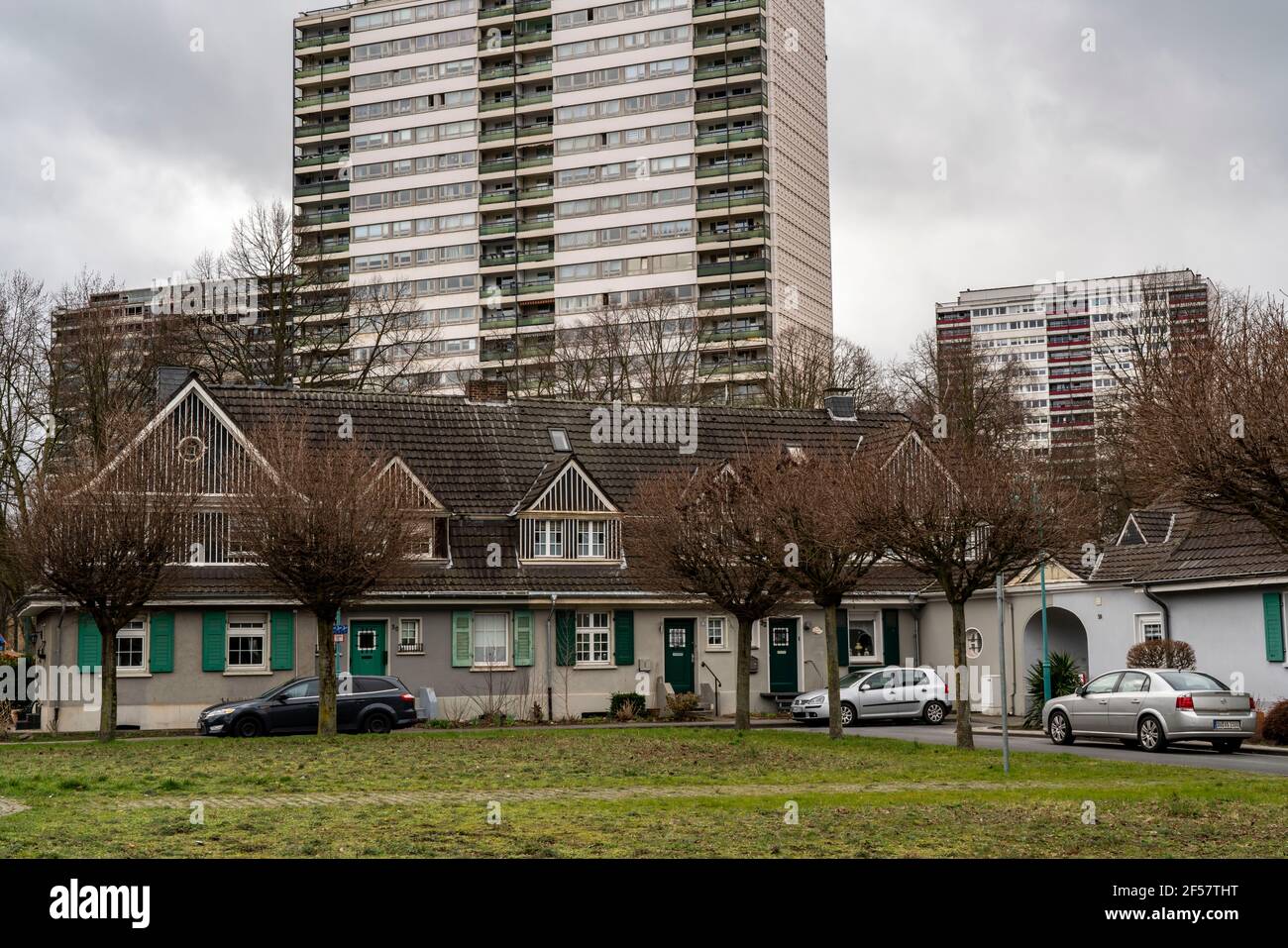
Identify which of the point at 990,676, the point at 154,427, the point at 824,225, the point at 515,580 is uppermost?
the point at 824,225

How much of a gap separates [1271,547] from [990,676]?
1076 cm

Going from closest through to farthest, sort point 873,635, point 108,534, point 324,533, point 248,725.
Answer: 1. point 324,533
2. point 108,534
3. point 248,725
4. point 873,635

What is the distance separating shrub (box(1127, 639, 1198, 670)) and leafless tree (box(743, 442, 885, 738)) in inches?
314

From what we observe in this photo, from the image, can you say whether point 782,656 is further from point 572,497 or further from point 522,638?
→ point 522,638

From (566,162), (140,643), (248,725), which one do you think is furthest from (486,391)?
(566,162)

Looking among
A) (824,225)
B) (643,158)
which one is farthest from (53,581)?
(824,225)

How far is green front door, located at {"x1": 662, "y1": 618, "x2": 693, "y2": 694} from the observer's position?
41.1 m

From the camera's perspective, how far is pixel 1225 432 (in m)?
18.5

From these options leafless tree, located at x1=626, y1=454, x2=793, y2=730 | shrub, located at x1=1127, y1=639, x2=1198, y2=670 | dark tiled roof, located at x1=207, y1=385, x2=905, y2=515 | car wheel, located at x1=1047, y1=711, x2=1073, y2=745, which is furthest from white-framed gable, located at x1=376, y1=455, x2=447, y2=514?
shrub, located at x1=1127, y1=639, x2=1198, y2=670

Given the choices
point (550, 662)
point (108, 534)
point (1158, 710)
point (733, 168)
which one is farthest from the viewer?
point (733, 168)

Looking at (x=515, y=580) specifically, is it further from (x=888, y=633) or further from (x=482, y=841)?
(x=482, y=841)

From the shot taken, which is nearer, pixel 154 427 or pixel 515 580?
pixel 154 427

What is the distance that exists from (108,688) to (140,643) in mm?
6039

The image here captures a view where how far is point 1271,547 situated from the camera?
1281 inches
